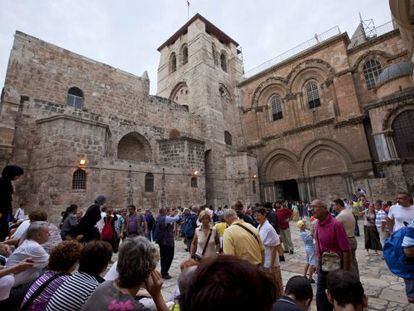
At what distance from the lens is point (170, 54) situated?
26.6m

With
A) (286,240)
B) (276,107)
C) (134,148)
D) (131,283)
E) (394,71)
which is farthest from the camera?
(276,107)

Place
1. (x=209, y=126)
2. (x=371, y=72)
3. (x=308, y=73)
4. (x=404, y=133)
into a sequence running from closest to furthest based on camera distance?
(x=404, y=133), (x=371, y=72), (x=308, y=73), (x=209, y=126)

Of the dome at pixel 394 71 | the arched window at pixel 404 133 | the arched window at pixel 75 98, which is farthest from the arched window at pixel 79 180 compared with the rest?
the dome at pixel 394 71

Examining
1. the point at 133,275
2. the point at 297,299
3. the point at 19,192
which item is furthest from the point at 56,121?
the point at 297,299

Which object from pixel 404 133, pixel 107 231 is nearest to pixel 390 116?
pixel 404 133

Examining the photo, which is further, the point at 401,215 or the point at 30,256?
the point at 401,215

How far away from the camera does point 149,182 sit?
13.6 metres

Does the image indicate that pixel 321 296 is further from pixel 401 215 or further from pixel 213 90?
pixel 213 90

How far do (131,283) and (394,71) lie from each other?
62.9 ft

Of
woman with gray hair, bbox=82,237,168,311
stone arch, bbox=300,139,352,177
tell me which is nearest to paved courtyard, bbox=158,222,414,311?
woman with gray hair, bbox=82,237,168,311

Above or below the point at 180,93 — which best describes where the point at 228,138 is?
below

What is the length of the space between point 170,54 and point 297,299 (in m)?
28.3

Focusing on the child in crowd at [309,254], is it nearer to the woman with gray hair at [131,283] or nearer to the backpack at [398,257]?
the backpack at [398,257]

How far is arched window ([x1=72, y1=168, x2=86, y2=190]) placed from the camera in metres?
10.5
